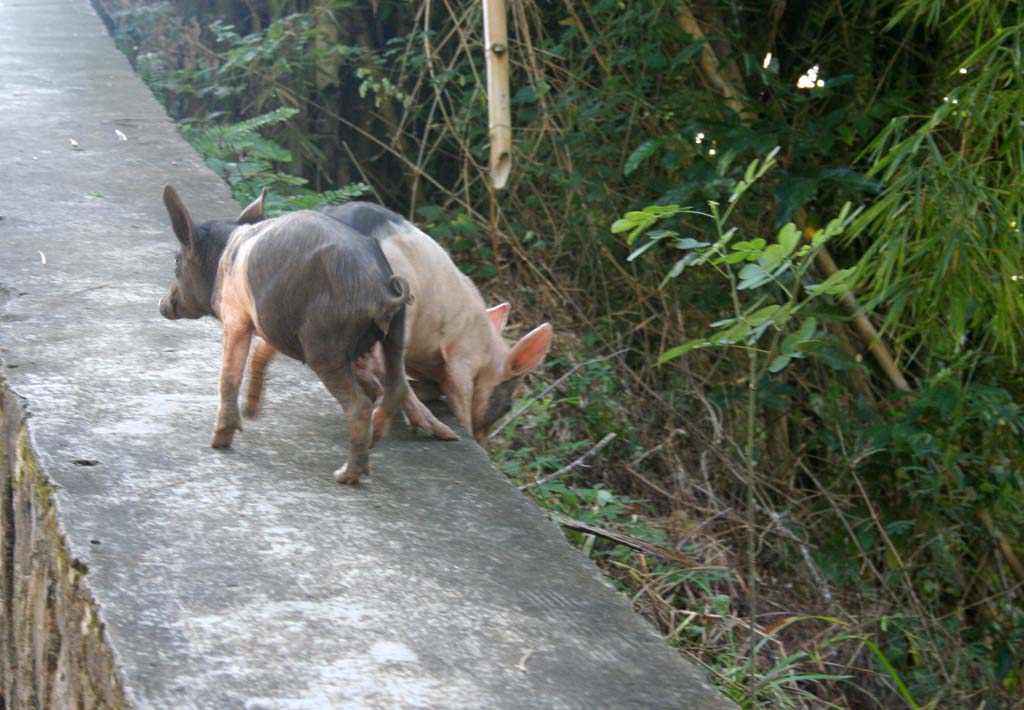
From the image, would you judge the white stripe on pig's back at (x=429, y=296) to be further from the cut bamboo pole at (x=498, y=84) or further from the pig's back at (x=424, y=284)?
the cut bamboo pole at (x=498, y=84)

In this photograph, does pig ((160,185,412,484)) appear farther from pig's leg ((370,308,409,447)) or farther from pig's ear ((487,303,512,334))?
pig's ear ((487,303,512,334))

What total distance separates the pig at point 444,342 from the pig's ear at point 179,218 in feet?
1.13

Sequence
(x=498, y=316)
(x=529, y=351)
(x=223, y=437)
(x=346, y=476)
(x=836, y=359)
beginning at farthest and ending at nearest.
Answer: (x=836, y=359)
(x=498, y=316)
(x=529, y=351)
(x=223, y=437)
(x=346, y=476)

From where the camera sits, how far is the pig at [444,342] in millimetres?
3520

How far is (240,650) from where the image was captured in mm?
2328

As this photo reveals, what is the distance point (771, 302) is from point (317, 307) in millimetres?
2421

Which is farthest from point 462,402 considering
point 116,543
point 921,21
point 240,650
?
point 921,21

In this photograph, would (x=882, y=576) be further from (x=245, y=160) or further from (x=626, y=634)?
(x=245, y=160)

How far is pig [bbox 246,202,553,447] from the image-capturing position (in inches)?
139

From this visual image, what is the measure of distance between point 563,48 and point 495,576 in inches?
145

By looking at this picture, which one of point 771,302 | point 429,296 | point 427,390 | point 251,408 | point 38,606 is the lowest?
point 38,606

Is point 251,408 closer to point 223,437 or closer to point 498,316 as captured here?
point 223,437

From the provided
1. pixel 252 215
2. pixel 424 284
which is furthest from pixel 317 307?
pixel 424 284

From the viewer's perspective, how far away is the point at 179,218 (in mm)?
3264
